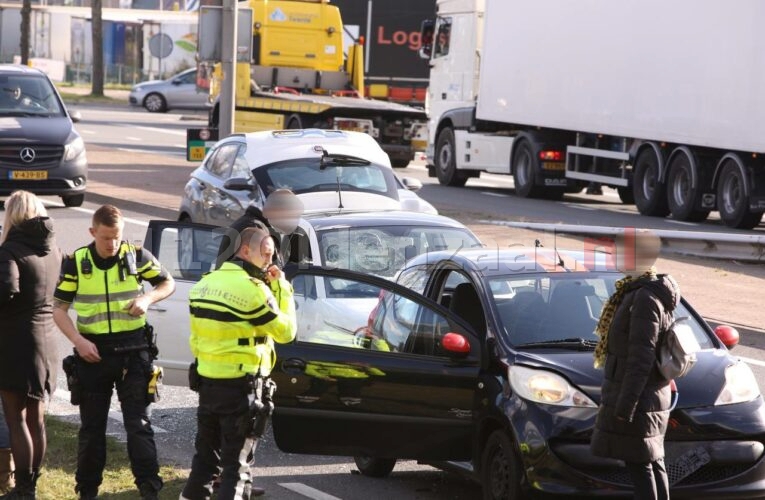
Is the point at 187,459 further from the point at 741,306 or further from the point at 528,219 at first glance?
the point at 528,219

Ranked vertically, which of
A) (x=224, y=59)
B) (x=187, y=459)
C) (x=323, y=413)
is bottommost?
(x=187, y=459)

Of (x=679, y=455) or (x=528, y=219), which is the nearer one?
(x=679, y=455)

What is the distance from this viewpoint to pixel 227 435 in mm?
6809

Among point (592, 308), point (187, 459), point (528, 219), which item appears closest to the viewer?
point (592, 308)

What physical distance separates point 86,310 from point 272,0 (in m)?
26.6

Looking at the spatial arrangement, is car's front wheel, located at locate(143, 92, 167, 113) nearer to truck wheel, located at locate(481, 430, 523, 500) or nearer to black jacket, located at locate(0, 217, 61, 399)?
black jacket, located at locate(0, 217, 61, 399)

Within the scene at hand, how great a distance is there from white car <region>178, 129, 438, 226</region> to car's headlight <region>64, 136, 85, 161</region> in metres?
5.98

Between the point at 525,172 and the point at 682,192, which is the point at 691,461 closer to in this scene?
the point at 682,192

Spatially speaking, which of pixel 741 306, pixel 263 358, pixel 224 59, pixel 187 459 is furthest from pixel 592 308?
pixel 224 59

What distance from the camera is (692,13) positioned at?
2305 centimetres

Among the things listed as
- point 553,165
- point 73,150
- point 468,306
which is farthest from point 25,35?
point 468,306

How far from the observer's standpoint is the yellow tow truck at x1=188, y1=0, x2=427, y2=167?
29.8 metres

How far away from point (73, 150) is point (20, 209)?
14485mm

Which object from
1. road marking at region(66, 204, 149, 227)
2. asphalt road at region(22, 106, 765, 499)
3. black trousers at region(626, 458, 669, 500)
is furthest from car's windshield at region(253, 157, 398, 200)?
black trousers at region(626, 458, 669, 500)
